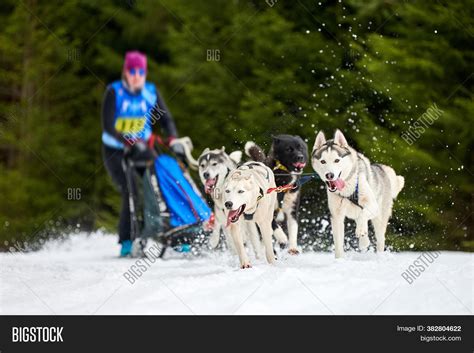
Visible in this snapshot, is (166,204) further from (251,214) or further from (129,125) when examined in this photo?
(251,214)

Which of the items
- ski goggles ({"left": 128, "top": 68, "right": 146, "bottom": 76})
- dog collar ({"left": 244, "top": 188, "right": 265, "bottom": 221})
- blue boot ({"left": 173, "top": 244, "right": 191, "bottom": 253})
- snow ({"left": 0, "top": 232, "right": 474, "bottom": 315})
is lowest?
snow ({"left": 0, "top": 232, "right": 474, "bottom": 315})

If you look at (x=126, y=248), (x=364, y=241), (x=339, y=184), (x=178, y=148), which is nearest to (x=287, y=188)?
(x=339, y=184)

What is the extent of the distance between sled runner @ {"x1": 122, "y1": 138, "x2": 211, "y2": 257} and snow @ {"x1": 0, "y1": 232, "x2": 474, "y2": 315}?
1177mm

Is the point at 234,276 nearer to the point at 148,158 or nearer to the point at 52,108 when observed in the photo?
the point at 148,158

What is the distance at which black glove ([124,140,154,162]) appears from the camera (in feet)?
22.0

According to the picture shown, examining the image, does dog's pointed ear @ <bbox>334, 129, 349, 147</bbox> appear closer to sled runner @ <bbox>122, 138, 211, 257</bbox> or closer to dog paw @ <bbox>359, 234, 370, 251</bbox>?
dog paw @ <bbox>359, 234, 370, 251</bbox>

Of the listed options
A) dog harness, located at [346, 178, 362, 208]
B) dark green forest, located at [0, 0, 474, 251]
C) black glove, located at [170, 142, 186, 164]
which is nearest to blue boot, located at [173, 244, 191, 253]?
black glove, located at [170, 142, 186, 164]

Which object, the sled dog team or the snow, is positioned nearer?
the snow

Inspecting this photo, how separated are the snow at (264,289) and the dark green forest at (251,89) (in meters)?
1.07

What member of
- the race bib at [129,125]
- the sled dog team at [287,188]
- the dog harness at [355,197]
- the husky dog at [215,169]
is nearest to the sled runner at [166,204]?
the race bib at [129,125]

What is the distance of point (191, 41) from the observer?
37.5ft

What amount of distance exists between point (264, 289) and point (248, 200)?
1.57ft

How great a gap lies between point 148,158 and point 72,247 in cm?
222

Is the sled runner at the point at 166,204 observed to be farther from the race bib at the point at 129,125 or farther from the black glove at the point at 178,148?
the race bib at the point at 129,125
